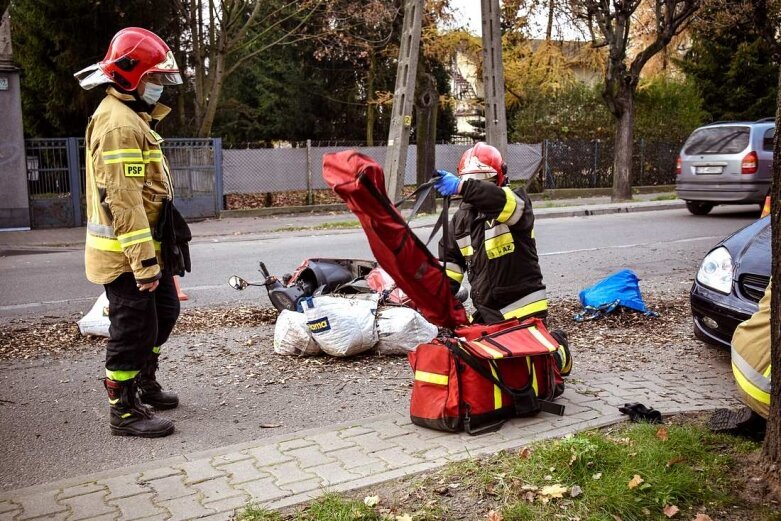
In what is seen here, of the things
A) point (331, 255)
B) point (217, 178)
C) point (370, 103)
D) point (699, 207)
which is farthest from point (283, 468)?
point (370, 103)

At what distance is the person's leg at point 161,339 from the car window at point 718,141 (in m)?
14.0

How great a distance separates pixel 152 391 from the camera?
451 centimetres

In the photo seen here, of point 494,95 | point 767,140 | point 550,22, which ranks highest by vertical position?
point 550,22

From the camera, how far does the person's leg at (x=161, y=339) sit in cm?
436

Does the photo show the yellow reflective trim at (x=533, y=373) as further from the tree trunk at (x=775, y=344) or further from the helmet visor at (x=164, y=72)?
the helmet visor at (x=164, y=72)

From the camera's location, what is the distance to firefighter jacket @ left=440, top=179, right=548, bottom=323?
15.2 feet

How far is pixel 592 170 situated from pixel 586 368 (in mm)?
19949

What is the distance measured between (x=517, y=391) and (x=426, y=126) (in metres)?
15.2

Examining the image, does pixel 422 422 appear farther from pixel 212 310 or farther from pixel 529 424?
pixel 212 310

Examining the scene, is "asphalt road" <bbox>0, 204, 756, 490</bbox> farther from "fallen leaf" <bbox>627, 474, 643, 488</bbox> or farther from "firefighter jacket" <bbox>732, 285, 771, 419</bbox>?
"firefighter jacket" <bbox>732, 285, 771, 419</bbox>

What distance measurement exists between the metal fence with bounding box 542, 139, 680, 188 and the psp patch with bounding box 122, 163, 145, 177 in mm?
19691

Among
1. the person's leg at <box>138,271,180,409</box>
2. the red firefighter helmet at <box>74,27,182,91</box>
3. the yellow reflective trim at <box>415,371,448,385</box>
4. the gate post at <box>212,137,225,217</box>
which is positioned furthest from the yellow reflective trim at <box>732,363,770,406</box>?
the gate post at <box>212,137,225,217</box>

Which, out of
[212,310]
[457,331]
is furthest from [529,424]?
[212,310]

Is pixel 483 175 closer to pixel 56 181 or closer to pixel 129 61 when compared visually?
pixel 129 61
